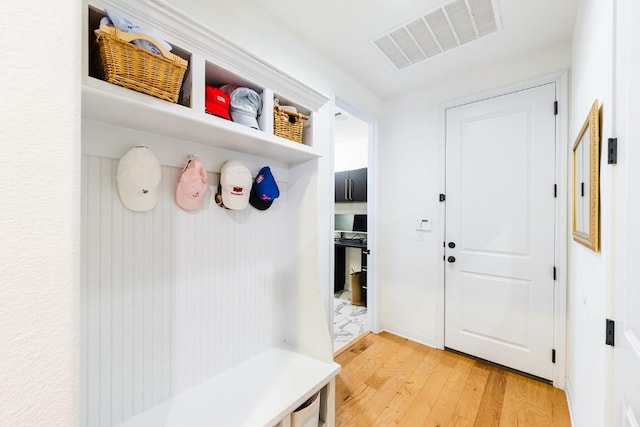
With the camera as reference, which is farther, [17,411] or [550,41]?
[550,41]

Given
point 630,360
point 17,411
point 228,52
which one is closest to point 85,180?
point 228,52

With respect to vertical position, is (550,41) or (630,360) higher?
(550,41)

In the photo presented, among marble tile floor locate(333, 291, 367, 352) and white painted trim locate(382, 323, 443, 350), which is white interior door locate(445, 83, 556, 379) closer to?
white painted trim locate(382, 323, 443, 350)

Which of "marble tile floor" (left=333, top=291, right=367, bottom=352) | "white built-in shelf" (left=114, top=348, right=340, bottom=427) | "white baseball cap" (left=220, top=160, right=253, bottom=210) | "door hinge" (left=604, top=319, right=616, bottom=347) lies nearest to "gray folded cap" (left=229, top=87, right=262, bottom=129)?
"white baseball cap" (left=220, top=160, right=253, bottom=210)

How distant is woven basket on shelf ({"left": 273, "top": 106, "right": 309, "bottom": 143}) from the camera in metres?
1.35

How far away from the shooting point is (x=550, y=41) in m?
1.96

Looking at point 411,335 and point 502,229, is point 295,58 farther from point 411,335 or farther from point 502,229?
point 411,335

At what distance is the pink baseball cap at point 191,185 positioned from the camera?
1.18 m

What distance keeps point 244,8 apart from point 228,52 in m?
0.80

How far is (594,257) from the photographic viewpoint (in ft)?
3.77

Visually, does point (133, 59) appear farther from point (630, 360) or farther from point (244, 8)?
point (630, 360)

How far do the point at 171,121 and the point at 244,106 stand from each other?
0.33 metres

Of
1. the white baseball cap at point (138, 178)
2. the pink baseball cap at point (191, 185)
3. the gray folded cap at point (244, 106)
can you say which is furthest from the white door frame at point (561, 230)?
the white baseball cap at point (138, 178)

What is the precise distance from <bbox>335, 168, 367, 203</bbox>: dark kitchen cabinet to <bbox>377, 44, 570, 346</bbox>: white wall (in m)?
1.15
